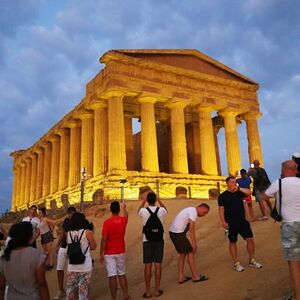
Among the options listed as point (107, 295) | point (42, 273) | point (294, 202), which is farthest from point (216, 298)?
point (42, 273)

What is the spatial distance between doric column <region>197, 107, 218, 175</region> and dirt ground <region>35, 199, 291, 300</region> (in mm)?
19633

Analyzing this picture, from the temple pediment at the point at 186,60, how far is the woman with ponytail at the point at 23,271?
28096 mm

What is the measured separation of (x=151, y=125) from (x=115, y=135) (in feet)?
11.5

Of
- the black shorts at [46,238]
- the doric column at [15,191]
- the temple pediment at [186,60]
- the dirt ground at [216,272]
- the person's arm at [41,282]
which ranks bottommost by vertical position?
the dirt ground at [216,272]

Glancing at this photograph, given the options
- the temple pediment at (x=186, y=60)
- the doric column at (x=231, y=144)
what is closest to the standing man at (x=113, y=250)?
the temple pediment at (x=186, y=60)

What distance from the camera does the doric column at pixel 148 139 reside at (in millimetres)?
32125

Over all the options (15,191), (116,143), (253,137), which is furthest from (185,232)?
(15,191)

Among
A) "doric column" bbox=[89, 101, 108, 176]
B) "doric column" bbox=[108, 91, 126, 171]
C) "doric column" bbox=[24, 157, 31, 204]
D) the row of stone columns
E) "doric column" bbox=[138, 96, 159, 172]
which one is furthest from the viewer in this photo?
"doric column" bbox=[24, 157, 31, 204]

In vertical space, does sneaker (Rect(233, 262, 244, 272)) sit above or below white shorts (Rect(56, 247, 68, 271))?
below

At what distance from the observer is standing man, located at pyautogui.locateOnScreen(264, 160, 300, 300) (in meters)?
6.09

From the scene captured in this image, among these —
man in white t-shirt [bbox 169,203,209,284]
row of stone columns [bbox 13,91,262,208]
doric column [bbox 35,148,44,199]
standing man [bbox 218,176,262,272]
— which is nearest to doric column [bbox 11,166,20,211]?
doric column [bbox 35,148,44,199]

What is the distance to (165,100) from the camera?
3488cm

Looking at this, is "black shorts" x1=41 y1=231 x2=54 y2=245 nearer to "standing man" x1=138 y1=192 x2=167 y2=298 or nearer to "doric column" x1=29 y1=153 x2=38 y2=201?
"standing man" x1=138 y1=192 x2=167 y2=298

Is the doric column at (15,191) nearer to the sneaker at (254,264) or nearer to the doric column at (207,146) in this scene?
the doric column at (207,146)
